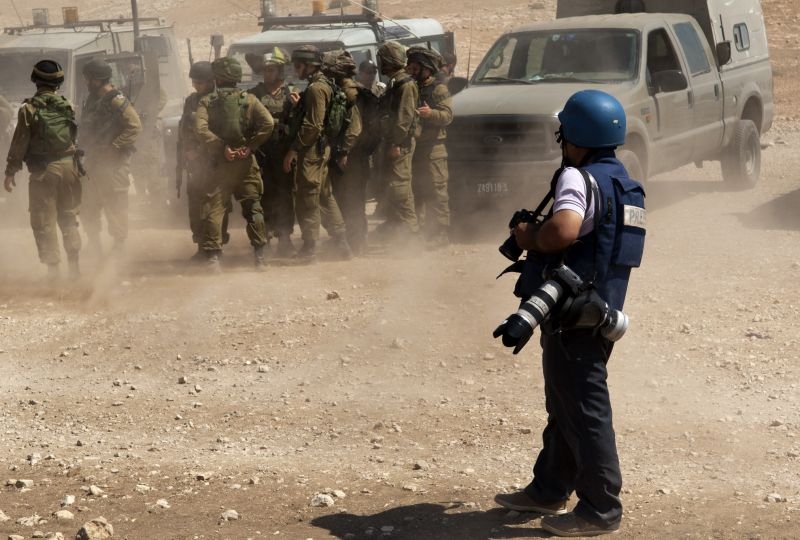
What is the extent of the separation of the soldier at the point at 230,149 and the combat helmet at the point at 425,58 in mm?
1317

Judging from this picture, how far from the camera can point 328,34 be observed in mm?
13578

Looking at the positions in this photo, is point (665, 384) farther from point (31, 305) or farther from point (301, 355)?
point (31, 305)

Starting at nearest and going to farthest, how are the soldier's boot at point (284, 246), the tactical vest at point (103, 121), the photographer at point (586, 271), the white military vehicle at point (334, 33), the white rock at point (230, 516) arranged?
the photographer at point (586, 271) < the white rock at point (230, 516) < the tactical vest at point (103, 121) < the soldier's boot at point (284, 246) < the white military vehicle at point (334, 33)

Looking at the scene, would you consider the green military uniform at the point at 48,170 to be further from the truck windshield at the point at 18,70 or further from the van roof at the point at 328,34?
the truck windshield at the point at 18,70

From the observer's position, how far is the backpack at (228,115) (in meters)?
9.63

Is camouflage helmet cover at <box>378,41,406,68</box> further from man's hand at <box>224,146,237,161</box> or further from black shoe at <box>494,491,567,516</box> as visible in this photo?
black shoe at <box>494,491,567,516</box>

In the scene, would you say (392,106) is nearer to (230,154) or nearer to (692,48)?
(230,154)

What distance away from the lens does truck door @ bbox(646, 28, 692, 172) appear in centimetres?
1145

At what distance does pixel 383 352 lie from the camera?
7539 millimetres

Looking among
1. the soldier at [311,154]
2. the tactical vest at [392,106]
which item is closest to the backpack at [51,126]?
the soldier at [311,154]

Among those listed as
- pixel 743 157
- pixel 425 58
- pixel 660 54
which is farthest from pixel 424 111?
pixel 743 157

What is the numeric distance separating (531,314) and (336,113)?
5955mm

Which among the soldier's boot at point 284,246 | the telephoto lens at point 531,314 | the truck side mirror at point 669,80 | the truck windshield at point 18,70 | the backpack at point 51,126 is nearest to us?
the telephoto lens at point 531,314

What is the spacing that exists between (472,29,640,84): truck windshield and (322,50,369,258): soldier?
193cm
